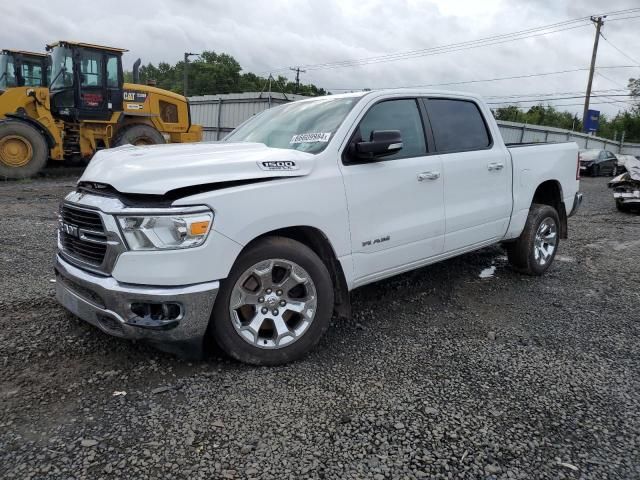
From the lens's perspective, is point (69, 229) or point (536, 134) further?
point (536, 134)

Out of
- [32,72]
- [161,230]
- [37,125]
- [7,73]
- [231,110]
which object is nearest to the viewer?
[161,230]

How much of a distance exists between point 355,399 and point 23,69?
47.5 ft

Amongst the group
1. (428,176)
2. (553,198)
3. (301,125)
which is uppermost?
(301,125)

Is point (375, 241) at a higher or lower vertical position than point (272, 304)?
higher

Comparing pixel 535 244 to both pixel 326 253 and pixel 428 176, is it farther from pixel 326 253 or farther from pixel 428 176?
pixel 326 253

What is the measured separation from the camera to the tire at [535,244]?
5496 mm

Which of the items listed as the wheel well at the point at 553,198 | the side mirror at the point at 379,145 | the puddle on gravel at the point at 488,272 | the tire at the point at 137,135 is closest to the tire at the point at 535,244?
the wheel well at the point at 553,198

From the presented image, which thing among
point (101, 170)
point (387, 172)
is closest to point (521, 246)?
point (387, 172)

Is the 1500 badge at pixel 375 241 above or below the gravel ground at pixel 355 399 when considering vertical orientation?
above

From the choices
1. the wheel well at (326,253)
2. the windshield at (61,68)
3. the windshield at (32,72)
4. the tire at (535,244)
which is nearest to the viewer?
the wheel well at (326,253)

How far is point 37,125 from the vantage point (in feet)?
41.1

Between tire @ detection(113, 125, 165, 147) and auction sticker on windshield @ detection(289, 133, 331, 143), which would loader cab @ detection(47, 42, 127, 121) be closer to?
tire @ detection(113, 125, 165, 147)

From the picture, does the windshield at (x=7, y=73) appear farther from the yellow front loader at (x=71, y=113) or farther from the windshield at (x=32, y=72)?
the yellow front loader at (x=71, y=113)

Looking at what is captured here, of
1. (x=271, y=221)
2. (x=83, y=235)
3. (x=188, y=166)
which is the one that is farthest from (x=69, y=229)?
(x=271, y=221)
